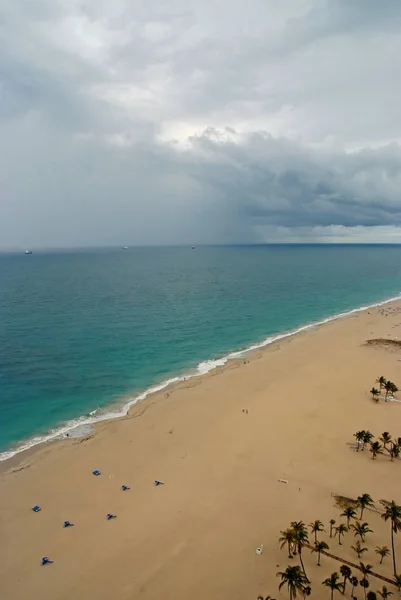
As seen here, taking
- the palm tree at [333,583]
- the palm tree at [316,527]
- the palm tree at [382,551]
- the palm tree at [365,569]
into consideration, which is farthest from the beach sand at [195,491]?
the palm tree at [316,527]

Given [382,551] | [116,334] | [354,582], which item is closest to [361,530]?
[382,551]

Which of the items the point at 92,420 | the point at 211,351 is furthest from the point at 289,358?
the point at 92,420

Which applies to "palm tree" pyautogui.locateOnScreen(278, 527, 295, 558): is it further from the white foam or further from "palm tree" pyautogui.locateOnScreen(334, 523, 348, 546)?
the white foam

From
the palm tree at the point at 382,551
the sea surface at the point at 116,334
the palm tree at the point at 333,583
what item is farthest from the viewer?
the sea surface at the point at 116,334

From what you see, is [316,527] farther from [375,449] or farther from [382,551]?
[375,449]

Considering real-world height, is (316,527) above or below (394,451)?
above

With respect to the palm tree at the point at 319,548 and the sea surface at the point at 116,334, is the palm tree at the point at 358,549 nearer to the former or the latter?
the palm tree at the point at 319,548

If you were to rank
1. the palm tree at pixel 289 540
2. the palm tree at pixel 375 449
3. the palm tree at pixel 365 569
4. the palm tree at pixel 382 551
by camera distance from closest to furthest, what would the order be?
the palm tree at pixel 365 569 < the palm tree at pixel 289 540 < the palm tree at pixel 382 551 < the palm tree at pixel 375 449

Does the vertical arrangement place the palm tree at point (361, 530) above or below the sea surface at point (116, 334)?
below
